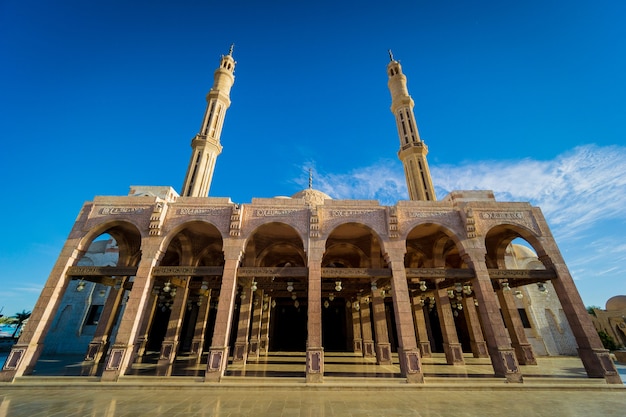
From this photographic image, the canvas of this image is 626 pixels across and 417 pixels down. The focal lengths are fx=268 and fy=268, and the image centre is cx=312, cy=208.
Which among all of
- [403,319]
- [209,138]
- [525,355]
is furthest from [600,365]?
[209,138]

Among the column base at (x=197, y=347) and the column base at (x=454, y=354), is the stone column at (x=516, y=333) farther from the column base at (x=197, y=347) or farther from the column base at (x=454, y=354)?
the column base at (x=197, y=347)

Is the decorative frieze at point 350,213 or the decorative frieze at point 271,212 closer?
the decorative frieze at point 271,212

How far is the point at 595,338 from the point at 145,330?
2459 centimetres

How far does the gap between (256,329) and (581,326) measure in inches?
717

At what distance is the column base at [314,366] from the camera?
1086 cm

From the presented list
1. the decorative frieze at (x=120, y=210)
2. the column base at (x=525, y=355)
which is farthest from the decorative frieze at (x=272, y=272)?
the column base at (x=525, y=355)

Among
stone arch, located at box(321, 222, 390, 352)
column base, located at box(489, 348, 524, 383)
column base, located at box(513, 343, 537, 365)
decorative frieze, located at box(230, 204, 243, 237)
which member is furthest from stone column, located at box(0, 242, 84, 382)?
column base, located at box(513, 343, 537, 365)

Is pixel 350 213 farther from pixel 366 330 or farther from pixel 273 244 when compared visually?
pixel 366 330

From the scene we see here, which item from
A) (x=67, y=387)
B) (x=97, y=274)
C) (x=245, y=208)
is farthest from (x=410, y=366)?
(x=97, y=274)

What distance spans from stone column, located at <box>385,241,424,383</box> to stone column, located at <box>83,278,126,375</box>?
15.7m

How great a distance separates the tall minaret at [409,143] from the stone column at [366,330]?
9.94m

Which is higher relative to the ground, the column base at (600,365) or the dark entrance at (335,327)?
the dark entrance at (335,327)

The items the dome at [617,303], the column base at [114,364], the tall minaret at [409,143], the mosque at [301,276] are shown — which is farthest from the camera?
the dome at [617,303]

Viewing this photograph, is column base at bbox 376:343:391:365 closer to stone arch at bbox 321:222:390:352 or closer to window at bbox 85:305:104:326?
stone arch at bbox 321:222:390:352
